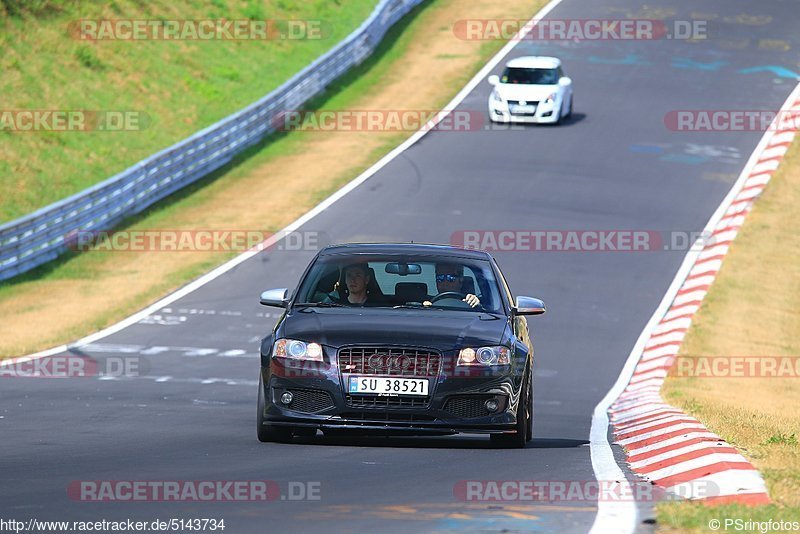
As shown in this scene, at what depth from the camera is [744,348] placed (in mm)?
22266

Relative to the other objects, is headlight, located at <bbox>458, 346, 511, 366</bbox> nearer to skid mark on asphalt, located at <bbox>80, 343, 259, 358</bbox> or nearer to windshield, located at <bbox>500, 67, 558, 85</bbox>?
skid mark on asphalt, located at <bbox>80, 343, 259, 358</bbox>

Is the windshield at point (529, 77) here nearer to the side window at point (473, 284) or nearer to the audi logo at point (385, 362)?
the side window at point (473, 284)

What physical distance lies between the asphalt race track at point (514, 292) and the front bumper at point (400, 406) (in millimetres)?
239

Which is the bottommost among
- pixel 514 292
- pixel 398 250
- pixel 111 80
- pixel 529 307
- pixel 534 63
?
pixel 514 292

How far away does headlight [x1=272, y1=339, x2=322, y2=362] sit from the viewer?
34.6 ft

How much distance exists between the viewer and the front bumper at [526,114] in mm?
35625

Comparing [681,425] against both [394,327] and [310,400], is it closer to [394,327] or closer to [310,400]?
[394,327]

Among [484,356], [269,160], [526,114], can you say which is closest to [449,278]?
[484,356]

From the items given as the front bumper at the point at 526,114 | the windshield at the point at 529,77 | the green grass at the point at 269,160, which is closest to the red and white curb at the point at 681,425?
the front bumper at the point at 526,114

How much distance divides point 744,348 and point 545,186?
30.2 ft

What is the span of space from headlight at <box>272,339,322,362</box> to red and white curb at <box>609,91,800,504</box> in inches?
90.9

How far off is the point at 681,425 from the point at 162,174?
20.0 metres

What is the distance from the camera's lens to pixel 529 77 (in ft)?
118

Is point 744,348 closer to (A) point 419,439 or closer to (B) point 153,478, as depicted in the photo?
(A) point 419,439
